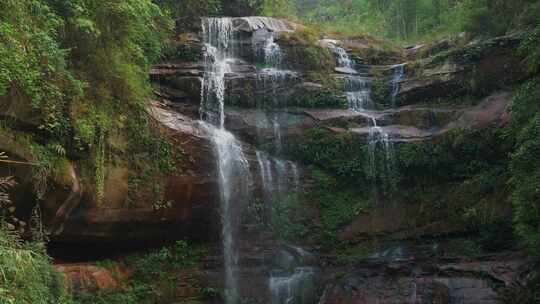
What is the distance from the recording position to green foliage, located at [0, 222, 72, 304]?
6.14m

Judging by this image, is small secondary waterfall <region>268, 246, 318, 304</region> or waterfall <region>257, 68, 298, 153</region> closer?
small secondary waterfall <region>268, 246, 318, 304</region>

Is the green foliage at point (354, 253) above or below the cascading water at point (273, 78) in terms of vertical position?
below

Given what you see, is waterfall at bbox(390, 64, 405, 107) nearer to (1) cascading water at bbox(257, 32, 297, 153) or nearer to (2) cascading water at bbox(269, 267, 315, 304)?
(1) cascading water at bbox(257, 32, 297, 153)

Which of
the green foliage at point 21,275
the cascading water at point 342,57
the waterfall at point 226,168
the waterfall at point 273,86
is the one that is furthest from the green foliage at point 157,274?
the cascading water at point 342,57

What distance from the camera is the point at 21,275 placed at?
6.62m

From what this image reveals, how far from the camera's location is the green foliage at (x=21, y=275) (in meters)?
6.14

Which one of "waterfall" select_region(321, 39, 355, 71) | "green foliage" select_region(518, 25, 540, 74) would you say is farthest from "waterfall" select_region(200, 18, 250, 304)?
"green foliage" select_region(518, 25, 540, 74)

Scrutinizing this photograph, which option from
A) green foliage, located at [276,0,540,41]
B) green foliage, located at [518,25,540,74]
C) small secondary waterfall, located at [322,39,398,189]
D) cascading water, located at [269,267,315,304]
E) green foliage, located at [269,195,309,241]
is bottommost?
cascading water, located at [269,267,315,304]

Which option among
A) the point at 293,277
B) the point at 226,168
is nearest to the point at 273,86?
the point at 226,168

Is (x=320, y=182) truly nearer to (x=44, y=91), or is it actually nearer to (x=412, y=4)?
(x=44, y=91)

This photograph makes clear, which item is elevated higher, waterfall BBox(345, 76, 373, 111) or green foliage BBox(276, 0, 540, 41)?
green foliage BBox(276, 0, 540, 41)

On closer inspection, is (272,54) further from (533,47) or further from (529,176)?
(529,176)

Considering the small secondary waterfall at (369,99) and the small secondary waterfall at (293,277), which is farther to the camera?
the small secondary waterfall at (369,99)

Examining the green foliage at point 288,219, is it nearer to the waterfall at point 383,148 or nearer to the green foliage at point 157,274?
the green foliage at point 157,274
